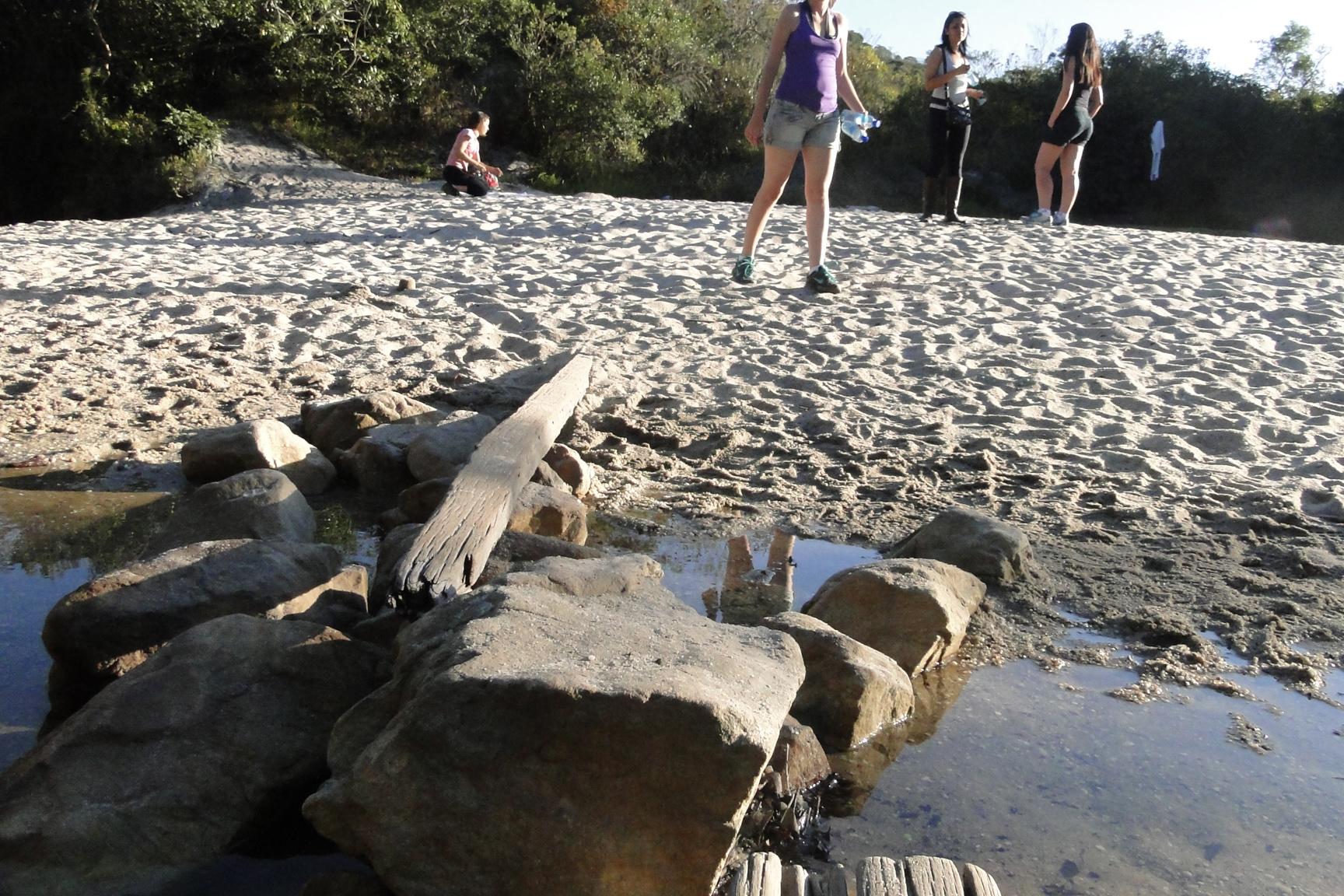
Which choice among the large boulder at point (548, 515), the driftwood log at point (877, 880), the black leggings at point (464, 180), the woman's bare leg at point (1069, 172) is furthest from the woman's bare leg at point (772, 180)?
the black leggings at point (464, 180)

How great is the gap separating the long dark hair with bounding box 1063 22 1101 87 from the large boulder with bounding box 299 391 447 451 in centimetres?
766

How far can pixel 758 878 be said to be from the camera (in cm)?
231

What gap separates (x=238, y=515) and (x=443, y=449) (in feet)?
3.57

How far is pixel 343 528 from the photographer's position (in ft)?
16.1

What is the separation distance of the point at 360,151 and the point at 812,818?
16581mm

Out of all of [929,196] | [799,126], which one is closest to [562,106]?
[929,196]

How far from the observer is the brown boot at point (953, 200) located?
11164mm

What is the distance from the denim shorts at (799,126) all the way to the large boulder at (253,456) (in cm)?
333

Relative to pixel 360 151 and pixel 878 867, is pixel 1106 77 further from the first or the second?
pixel 878 867

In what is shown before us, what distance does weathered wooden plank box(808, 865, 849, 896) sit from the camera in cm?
229

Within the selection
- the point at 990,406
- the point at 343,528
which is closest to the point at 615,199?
the point at 990,406

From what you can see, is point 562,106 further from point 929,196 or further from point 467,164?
point 929,196

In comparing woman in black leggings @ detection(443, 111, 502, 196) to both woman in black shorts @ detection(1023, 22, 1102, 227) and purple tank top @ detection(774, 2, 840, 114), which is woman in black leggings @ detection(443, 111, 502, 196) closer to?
woman in black shorts @ detection(1023, 22, 1102, 227)

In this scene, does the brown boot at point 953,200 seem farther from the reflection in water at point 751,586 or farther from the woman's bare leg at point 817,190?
the reflection in water at point 751,586
